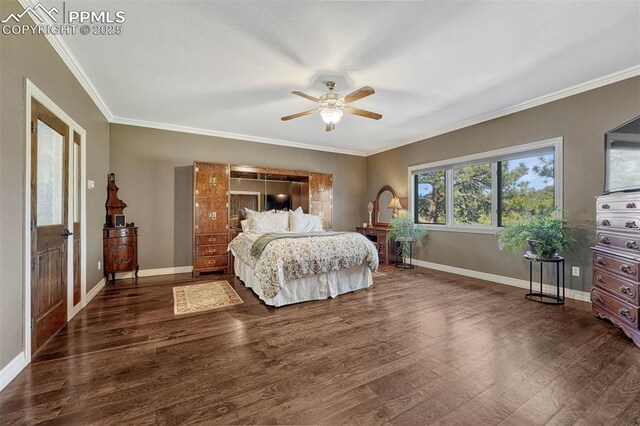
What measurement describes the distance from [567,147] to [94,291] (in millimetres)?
6728

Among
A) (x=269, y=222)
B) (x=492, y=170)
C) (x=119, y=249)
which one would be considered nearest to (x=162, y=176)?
(x=119, y=249)

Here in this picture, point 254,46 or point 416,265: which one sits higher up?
point 254,46

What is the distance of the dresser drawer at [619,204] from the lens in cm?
234

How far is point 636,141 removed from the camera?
248 cm

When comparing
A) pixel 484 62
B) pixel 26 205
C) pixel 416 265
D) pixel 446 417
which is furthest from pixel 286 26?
pixel 416 265

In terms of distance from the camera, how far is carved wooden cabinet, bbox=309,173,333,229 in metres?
5.93

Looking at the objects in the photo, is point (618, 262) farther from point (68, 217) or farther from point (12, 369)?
point (68, 217)

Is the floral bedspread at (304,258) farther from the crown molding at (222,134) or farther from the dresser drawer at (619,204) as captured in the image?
the crown molding at (222,134)

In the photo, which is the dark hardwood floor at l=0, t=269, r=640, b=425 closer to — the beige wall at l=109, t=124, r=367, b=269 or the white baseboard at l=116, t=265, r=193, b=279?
the white baseboard at l=116, t=265, r=193, b=279

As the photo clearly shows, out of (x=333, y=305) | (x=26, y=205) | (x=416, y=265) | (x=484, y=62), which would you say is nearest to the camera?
(x=26, y=205)

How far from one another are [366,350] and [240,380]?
1016 mm

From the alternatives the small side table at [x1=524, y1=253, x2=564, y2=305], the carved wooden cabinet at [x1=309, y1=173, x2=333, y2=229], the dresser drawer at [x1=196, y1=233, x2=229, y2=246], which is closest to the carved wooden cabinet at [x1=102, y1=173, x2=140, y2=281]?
the dresser drawer at [x1=196, y1=233, x2=229, y2=246]

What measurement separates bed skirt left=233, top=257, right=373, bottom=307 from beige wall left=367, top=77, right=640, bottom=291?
209 cm

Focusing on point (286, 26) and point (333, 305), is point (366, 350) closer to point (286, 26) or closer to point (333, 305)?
point (333, 305)
